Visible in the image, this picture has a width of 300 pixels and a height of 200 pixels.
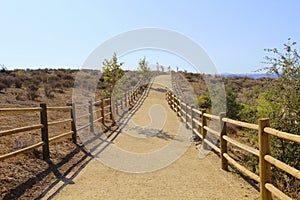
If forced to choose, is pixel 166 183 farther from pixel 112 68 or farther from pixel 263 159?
pixel 112 68

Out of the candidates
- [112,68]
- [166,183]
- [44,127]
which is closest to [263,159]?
[166,183]

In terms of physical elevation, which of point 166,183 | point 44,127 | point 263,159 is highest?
point 44,127

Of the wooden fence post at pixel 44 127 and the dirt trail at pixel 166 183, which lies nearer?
Result: the dirt trail at pixel 166 183

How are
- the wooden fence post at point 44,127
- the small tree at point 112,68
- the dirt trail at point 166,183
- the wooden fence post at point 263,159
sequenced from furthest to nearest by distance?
the small tree at point 112,68 < the wooden fence post at point 44,127 < the dirt trail at point 166,183 < the wooden fence post at point 263,159

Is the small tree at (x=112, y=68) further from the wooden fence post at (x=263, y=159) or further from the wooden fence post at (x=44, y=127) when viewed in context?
the wooden fence post at (x=263, y=159)

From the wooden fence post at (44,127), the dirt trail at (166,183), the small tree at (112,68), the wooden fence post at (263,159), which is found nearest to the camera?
the wooden fence post at (263,159)

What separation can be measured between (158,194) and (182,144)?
190 inches

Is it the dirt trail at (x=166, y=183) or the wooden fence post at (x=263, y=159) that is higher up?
the wooden fence post at (x=263, y=159)

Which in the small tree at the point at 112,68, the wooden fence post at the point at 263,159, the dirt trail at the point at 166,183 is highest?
the small tree at the point at 112,68

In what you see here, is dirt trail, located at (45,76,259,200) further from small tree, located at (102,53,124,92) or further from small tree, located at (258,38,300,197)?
small tree, located at (102,53,124,92)

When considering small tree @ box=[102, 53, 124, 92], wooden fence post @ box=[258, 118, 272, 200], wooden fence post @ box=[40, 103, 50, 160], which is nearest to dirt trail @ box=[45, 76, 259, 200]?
wooden fence post @ box=[258, 118, 272, 200]

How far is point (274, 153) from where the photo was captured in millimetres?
6117

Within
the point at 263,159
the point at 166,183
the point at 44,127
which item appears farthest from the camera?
the point at 44,127

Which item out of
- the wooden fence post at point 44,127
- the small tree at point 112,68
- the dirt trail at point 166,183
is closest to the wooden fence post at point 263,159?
the dirt trail at point 166,183
